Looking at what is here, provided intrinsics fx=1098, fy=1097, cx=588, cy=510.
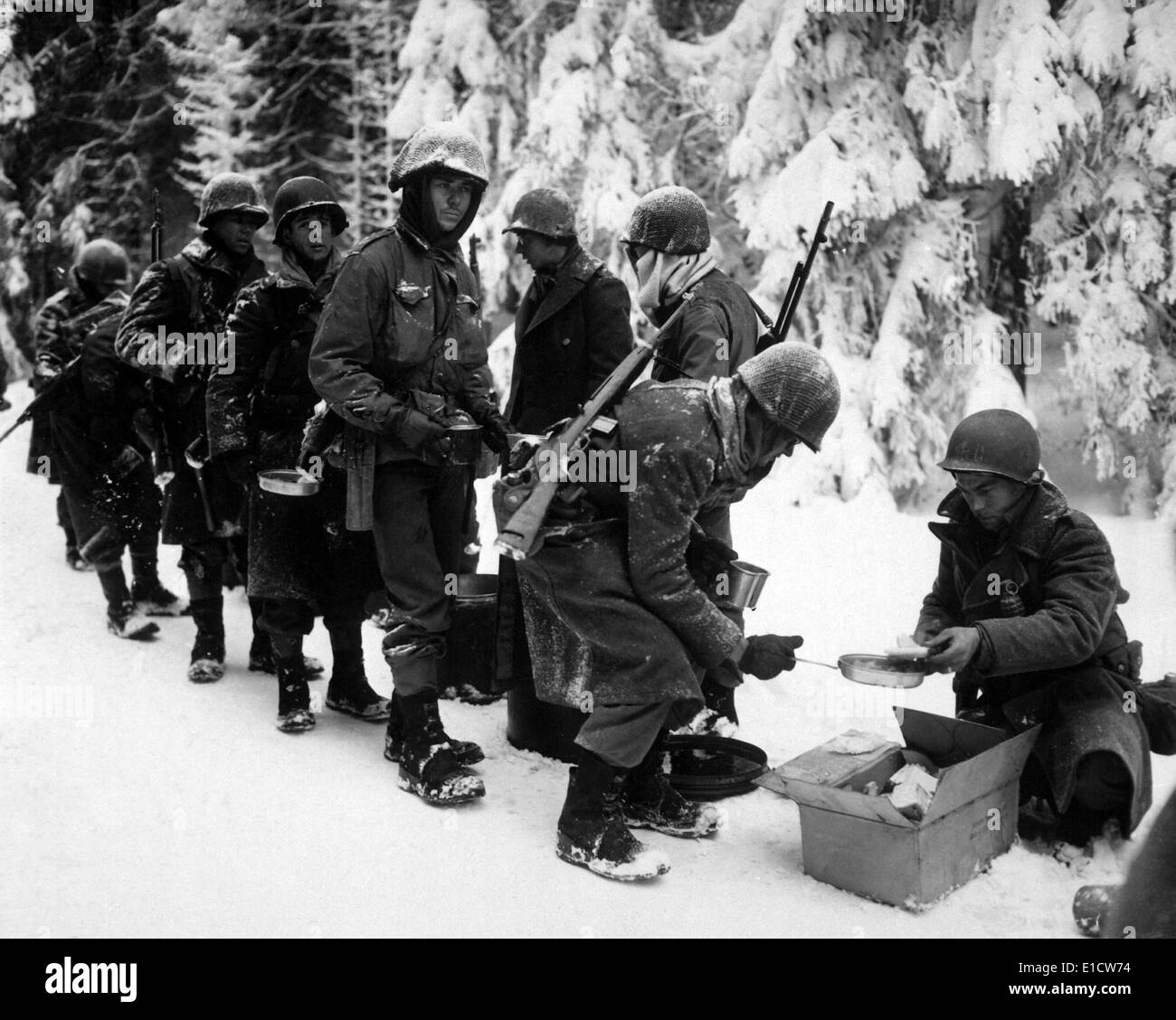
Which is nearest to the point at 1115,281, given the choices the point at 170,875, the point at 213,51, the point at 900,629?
the point at 900,629

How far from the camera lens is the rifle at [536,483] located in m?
3.50

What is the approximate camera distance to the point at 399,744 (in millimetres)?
4547

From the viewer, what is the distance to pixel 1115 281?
8047 millimetres

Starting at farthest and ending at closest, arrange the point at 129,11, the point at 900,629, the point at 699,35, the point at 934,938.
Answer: the point at 129,11
the point at 699,35
the point at 900,629
the point at 934,938

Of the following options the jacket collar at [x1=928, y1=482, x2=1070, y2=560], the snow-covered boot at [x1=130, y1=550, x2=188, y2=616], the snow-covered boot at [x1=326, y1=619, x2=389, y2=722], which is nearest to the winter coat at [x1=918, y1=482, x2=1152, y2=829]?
the jacket collar at [x1=928, y1=482, x2=1070, y2=560]

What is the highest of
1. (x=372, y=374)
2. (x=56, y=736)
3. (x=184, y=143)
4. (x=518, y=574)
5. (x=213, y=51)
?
(x=213, y=51)

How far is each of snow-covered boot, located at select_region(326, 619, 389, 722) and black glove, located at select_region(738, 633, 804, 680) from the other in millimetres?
2085

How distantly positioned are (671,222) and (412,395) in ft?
4.55

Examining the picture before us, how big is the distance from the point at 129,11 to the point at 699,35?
7345 mm

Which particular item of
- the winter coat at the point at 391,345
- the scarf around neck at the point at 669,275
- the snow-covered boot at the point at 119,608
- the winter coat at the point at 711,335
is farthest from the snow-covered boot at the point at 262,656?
the scarf around neck at the point at 669,275

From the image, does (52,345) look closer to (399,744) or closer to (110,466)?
(110,466)

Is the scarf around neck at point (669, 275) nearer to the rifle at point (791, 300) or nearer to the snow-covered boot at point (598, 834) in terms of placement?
the rifle at point (791, 300)

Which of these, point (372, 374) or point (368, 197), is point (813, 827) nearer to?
point (372, 374)

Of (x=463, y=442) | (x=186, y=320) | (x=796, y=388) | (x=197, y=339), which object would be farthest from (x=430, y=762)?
(x=186, y=320)
